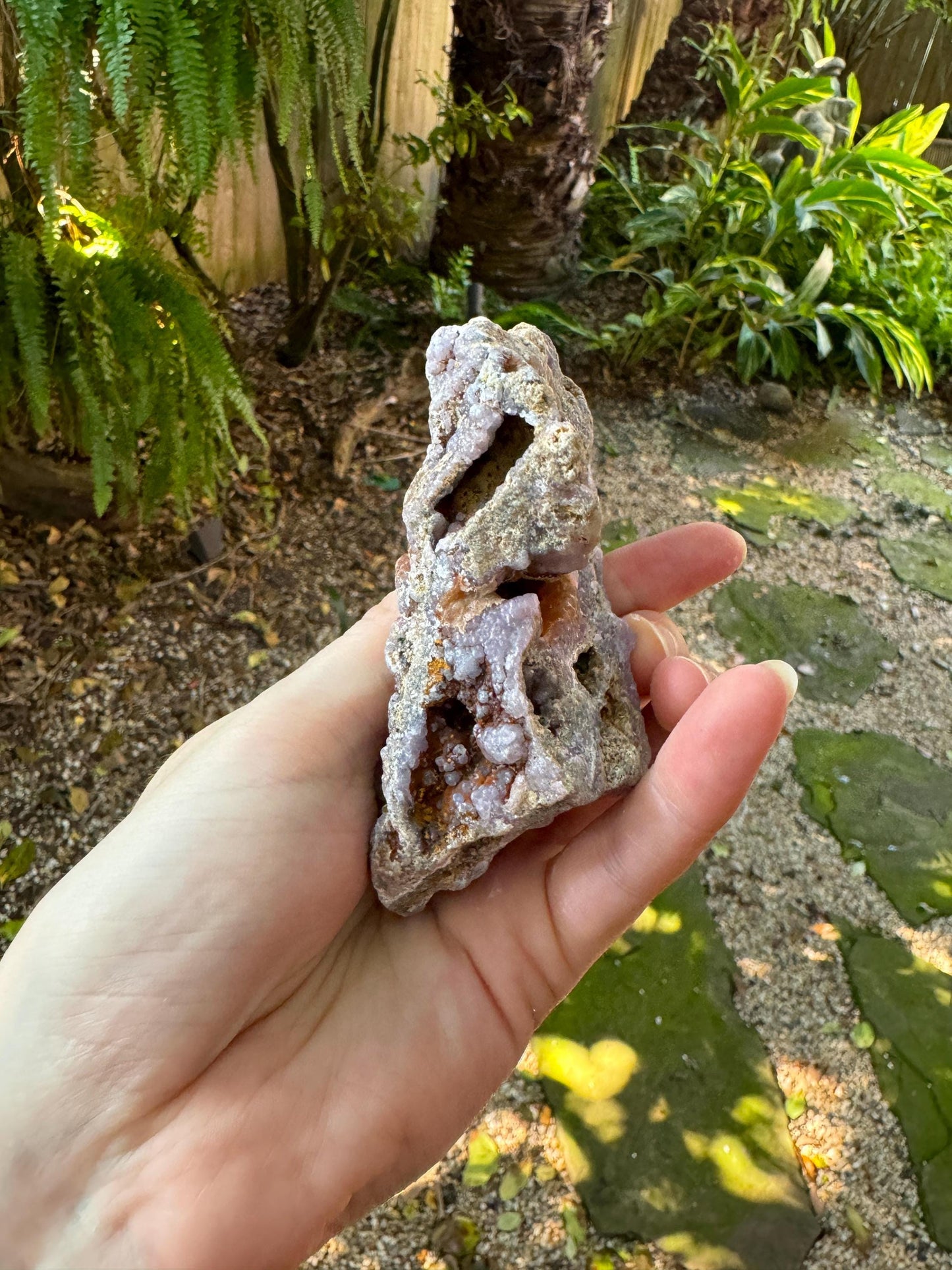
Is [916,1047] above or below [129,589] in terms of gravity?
below

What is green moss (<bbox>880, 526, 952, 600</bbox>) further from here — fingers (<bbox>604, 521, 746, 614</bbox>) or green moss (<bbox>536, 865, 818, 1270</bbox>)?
fingers (<bbox>604, 521, 746, 614</bbox>)

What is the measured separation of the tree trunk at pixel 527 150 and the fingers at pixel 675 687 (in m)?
3.27

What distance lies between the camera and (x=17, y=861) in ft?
8.22

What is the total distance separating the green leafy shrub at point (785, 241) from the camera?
454 cm

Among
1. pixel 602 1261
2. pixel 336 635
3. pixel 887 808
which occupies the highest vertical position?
pixel 336 635

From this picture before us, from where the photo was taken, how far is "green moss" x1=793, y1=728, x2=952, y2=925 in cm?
295

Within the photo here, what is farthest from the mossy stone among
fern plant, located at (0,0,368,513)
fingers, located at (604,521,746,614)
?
fern plant, located at (0,0,368,513)

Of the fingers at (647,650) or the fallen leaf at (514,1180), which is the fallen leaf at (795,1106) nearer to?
the fallen leaf at (514,1180)

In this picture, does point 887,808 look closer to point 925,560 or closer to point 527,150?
point 925,560

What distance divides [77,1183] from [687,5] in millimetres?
6016

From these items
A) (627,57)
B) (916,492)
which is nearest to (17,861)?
(916,492)

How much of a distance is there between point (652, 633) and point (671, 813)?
0.44 m

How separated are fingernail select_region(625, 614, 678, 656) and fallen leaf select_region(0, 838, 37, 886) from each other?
69.7 inches

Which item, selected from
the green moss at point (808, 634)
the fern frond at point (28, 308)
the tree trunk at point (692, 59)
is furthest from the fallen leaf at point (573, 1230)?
the tree trunk at point (692, 59)
